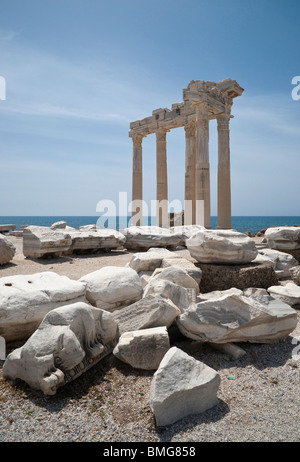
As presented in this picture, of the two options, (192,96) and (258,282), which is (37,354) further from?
(192,96)

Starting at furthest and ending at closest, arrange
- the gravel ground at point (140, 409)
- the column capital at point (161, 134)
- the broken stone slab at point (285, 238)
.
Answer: the column capital at point (161, 134)
the broken stone slab at point (285, 238)
the gravel ground at point (140, 409)

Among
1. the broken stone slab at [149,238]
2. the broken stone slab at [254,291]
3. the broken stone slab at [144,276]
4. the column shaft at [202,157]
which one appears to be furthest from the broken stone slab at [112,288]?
the column shaft at [202,157]

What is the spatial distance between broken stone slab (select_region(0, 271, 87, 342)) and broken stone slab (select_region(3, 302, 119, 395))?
0.68 meters

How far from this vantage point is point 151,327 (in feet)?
13.9

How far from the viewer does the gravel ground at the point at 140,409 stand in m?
2.70

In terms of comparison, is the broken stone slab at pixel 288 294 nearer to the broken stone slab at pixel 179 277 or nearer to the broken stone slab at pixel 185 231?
the broken stone slab at pixel 179 277

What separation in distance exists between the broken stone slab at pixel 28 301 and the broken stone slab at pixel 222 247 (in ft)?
8.91

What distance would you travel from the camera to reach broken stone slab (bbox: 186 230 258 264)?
6.23 m

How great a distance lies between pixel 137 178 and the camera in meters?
21.8

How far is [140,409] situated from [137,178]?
64.3 feet

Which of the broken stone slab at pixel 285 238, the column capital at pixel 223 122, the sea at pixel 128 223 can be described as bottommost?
the sea at pixel 128 223

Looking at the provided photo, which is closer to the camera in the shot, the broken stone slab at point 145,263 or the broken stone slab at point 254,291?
the broken stone slab at point 254,291

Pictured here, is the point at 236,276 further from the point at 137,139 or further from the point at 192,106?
the point at 137,139

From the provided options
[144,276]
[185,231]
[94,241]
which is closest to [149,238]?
[185,231]
